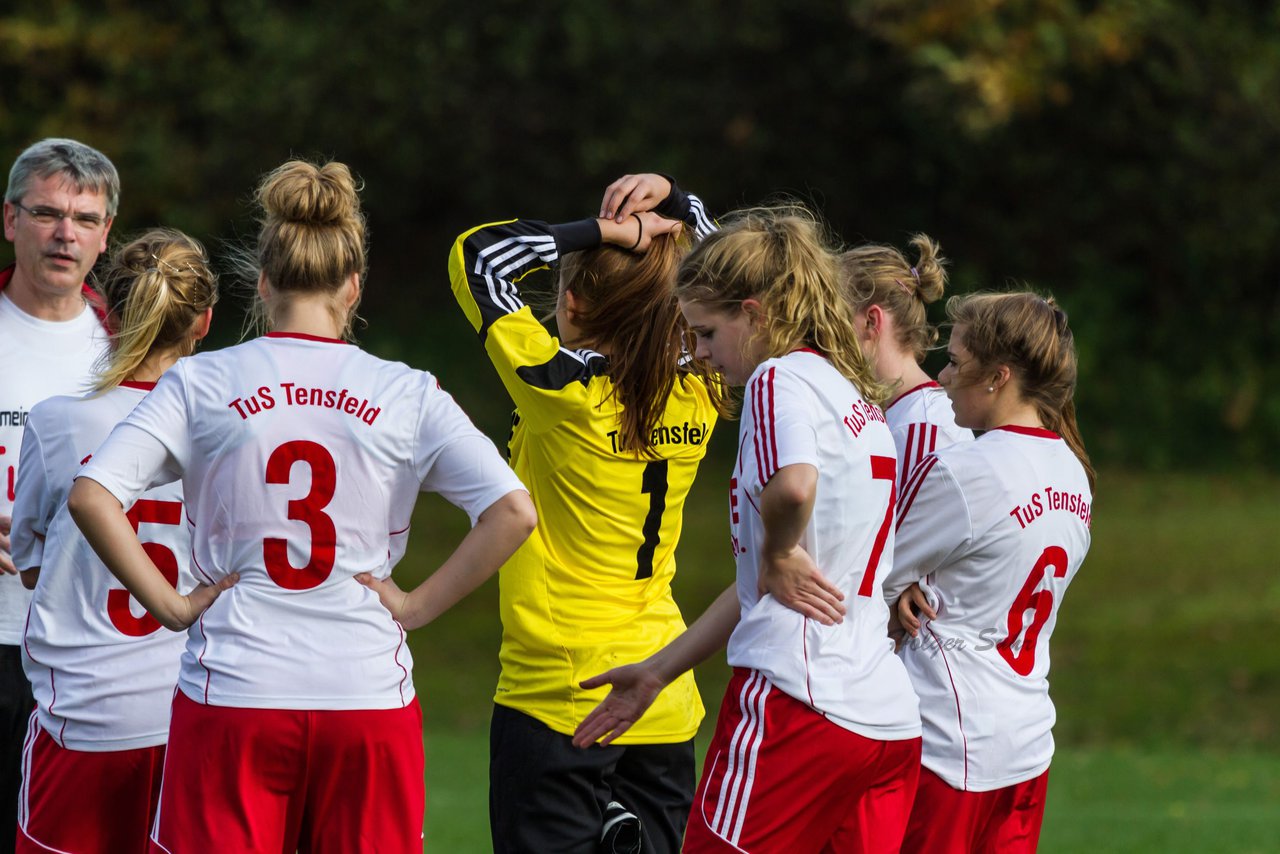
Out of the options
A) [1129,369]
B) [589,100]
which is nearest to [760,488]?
[589,100]

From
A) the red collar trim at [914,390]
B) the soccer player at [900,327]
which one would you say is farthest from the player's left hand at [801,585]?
the red collar trim at [914,390]

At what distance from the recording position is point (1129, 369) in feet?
61.6

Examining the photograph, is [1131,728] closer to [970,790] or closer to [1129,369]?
[1129,369]

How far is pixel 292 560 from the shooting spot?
3.21 metres

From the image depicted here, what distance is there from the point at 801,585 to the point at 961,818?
2.73 feet

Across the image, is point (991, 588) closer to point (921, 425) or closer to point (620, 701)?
point (921, 425)

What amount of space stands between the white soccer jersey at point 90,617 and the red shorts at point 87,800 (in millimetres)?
41

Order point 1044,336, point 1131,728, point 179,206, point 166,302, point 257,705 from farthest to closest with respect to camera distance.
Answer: point 179,206, point 1131,728, point 1044,336, point 166,302, point 257,705

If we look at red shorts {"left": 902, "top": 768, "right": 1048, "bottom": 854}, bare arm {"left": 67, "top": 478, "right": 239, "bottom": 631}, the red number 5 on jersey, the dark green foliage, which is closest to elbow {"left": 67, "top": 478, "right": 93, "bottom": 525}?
bare arm {"left": 67, "top": 478, "right": 239, "bottom": 631}

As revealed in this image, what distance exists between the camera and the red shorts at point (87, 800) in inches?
145

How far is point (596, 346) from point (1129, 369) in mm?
15778

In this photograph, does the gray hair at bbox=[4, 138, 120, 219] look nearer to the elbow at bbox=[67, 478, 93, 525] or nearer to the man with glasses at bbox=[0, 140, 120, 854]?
the man with glasses at bbox=[0, 140, 120, 854]

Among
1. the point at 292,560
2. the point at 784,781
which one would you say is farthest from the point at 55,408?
the point at 784,781

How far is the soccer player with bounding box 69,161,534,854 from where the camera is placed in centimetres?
318
